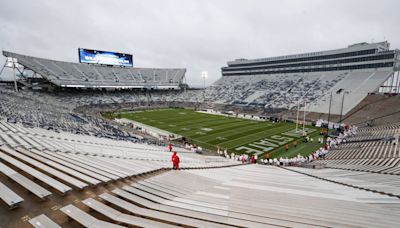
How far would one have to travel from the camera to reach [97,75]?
206ft

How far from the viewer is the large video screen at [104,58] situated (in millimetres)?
58056

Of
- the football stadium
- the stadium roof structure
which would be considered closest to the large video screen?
the football stadium

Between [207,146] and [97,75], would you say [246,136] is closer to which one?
[207,146]

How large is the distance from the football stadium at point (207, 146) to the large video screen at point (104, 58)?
1.11 ft

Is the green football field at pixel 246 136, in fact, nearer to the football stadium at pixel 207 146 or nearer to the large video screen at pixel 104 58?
the football stadium at pixel 207 146

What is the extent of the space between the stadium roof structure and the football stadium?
0.45 metres

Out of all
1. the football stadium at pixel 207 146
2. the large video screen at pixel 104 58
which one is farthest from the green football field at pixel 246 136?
the large video screen at pixel 104 58

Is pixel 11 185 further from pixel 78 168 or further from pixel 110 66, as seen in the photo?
pixel 110 66

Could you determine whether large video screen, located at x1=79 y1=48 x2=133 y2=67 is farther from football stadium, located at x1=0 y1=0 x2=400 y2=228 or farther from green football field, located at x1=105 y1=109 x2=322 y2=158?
green football field, located at x1=105 y1=109 x2=322 y2=158

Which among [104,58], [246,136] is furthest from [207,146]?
[104,58]

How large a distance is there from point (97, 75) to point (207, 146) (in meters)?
53.8

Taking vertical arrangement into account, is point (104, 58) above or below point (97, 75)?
above

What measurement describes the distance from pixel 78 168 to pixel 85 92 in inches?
2372

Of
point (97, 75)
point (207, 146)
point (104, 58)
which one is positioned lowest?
point (207, 146)
